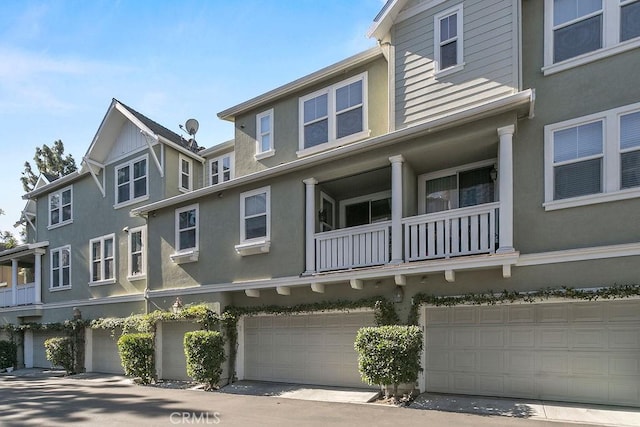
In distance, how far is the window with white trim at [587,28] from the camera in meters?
8.18

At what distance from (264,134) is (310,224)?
3798 mm

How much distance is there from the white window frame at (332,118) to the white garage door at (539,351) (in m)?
4.79

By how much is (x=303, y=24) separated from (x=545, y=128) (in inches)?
234

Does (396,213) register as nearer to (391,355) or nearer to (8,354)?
(391,355)

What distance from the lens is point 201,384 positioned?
40.1 ft

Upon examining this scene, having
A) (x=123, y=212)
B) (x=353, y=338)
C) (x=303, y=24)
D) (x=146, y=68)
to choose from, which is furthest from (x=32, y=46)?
(x=353, y=338)

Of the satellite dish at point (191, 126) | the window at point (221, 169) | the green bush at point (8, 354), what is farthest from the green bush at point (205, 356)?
the green bush at point (8, 354)

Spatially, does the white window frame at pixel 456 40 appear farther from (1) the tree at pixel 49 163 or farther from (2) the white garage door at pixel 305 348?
(1) the tree at pixel 49 163

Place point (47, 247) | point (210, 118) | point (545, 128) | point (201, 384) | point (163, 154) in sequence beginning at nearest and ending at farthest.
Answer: point (545, 128) < point (201, 384) < point (210, 118) < point (163, 154) < point (47, 247)

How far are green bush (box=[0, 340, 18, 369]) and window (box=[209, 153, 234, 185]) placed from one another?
1211cm

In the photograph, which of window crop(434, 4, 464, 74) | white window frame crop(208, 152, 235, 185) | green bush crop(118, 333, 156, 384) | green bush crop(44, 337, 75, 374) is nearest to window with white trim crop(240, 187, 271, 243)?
white window frame crop(208, 152, 235, 185)

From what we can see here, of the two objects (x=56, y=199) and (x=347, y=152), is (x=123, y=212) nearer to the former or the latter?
(x=56, y=199)

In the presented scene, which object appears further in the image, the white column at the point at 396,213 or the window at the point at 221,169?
the window at the point at 221,169

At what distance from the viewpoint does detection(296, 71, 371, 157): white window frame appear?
11344 mm
